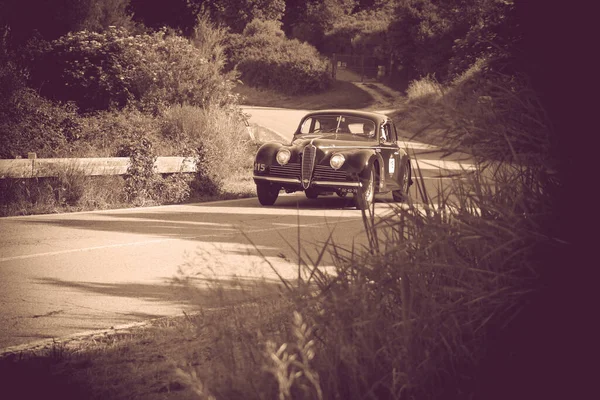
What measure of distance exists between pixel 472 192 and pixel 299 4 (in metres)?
63.2

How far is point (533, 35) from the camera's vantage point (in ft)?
14.6

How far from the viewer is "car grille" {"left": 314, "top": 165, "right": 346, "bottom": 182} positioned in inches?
575

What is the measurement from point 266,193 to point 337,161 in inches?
57.8

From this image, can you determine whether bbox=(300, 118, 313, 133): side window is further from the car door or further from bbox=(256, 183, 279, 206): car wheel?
bbox=(256, 183, 279, 206): car wheel

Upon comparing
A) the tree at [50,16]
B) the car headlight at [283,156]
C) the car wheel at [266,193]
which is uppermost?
the tree at [50,16]

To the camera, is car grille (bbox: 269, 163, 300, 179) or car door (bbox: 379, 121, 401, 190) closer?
car grille (bbox: 269, 163, 300, 179)

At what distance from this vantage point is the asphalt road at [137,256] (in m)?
6.84

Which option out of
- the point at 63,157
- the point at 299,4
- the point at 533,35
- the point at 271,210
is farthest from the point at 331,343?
the point at 299,4

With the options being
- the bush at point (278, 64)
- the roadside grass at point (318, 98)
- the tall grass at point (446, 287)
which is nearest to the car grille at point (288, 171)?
the tall grass at point (446, 287)

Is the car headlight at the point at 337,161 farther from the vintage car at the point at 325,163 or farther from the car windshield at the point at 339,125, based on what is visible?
the car windshield at the point at 339,125

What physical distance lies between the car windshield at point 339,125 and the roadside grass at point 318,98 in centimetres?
3443

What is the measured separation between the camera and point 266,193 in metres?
15.3

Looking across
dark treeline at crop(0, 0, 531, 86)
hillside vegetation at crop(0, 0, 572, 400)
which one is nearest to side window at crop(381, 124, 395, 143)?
dark treeline at crop(0, 0, 531, 86)

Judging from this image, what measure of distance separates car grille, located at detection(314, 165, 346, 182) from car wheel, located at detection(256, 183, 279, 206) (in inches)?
36.7
